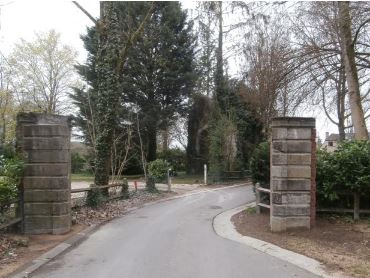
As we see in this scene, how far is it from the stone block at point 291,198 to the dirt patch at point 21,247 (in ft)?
16.4

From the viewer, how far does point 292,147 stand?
11750 millimetres

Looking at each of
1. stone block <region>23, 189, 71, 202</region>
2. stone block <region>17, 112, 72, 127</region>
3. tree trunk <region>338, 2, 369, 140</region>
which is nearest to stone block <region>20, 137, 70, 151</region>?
stone block <region>17, 112, 72, 127</region>

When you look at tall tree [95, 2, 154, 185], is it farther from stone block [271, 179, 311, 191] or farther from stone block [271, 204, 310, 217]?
stone block [271, 204, 310, 217]

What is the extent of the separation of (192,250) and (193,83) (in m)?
29.1

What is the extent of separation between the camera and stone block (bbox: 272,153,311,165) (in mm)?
11703

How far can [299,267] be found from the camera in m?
8.15

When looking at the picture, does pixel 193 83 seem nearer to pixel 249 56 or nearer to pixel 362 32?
pixel 249 56

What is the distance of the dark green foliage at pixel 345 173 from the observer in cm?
1220

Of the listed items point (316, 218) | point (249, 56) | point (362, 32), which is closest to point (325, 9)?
point (362, 32)

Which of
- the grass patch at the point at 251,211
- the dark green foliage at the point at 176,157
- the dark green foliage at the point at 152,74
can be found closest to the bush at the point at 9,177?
the grass patch at the point at 251,211

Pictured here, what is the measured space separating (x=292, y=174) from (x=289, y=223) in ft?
3.95

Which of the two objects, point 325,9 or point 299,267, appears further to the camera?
point 325,9

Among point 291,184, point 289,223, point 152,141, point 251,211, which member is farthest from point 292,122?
point 152,141

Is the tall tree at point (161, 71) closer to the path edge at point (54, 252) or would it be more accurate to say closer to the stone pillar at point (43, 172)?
the path edge at point (54, 252)
